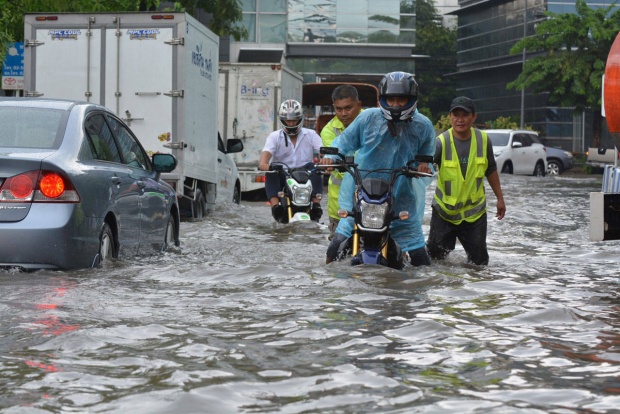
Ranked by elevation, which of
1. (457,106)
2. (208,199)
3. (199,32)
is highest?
(199,32)

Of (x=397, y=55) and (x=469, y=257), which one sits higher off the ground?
(x=397, y=55)

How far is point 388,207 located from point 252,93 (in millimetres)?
16857

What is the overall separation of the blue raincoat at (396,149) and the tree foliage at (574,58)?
4345cm

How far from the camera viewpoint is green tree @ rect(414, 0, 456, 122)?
100000 mm

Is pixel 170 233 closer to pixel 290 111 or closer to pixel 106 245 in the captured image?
pixel 106 245

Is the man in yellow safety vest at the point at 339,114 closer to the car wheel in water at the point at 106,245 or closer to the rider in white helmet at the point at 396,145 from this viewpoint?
the rider in white helmet at the point at 396,145

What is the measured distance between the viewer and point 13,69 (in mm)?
22828

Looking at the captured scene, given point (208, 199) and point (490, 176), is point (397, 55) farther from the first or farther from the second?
point (490, 176)

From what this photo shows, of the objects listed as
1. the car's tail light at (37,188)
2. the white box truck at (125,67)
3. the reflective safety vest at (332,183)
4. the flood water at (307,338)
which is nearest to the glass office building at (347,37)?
the white box truck at (125,67)

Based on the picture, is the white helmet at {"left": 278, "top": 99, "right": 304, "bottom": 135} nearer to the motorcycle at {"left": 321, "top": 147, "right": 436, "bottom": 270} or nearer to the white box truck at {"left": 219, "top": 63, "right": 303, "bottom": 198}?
the motorcycle at {"left": 321, "top": 147, "right": 436, "bottom": 270}

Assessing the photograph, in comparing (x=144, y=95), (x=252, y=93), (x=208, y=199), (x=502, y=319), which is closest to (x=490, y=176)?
(x=502, y=319)

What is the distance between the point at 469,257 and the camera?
10.9 meters

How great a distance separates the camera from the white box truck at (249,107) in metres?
25.1

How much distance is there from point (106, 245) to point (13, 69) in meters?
14.3
